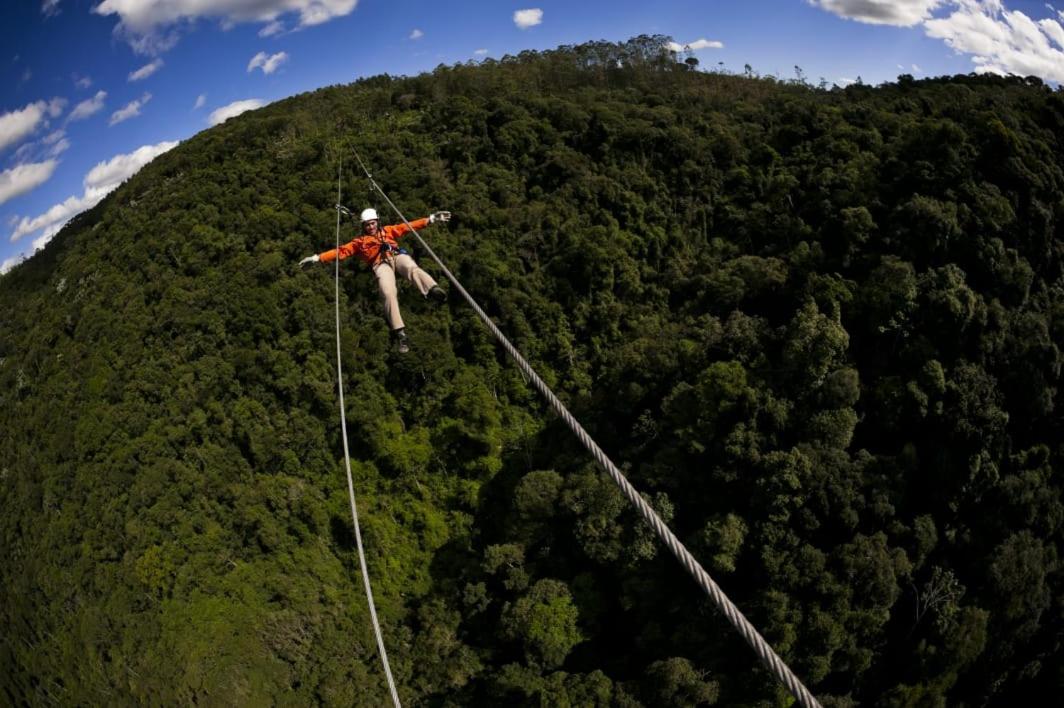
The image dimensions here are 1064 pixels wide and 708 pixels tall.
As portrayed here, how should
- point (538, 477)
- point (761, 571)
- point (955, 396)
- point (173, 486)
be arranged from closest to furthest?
point (761, 571) → point (955, 396) → point (538, 477) → point (173, 486)

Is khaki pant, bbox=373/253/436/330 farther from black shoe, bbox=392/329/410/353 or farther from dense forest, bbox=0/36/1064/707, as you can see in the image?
dense forest, bbox=0/36/1064/707

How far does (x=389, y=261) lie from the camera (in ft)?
29.4

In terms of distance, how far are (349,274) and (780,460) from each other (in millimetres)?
26162

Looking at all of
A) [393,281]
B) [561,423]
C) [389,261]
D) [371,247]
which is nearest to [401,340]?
[393,281]

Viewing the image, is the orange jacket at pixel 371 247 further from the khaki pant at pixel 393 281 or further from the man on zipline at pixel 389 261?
the khaki pant at pixel 393 281

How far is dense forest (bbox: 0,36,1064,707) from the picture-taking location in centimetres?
2300

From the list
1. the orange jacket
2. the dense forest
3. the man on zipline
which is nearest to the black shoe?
the man on zipline

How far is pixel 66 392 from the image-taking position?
1326 inches

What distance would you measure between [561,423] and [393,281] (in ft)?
80.8

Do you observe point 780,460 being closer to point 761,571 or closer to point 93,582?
point 761,571

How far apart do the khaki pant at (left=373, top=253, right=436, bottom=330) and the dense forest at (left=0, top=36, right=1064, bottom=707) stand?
1741cm

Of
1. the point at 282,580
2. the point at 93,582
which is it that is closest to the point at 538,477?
the point at 282,580

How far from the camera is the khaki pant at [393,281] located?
8531 mm

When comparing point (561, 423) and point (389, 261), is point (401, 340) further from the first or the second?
point (561, 423)
